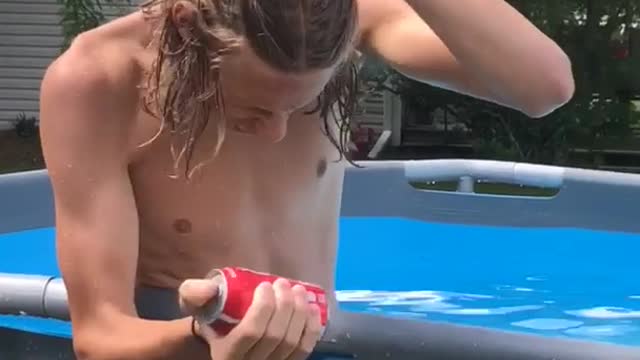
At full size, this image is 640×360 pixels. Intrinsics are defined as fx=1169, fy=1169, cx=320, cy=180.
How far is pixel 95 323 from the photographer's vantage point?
1775mm

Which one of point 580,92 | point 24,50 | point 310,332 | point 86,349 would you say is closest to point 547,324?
point 86,349

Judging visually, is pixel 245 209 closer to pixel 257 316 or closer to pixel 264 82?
pixel 264 82

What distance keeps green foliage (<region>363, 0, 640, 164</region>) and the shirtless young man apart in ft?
18.2

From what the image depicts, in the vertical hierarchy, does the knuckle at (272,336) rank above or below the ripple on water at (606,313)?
above

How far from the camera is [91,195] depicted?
71.2 inches

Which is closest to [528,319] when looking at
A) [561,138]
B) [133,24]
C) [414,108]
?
[133,24]

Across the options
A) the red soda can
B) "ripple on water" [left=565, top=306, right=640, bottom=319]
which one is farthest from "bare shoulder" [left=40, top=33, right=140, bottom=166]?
"ripple on water" [left=565, top=306, right=640, bottom=319]

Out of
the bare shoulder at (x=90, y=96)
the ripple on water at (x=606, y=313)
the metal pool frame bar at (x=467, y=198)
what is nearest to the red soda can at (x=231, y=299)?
the bare shoulder at (x=90, y=96)

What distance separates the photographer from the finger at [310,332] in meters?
1.32

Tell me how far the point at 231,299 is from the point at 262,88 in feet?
1.27

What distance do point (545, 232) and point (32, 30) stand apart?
26.3ft

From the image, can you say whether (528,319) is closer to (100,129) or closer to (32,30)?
(100,129)

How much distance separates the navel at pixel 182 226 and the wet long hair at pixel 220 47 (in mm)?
152

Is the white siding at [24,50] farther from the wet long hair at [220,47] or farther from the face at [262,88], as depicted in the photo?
the face at [262,88]
